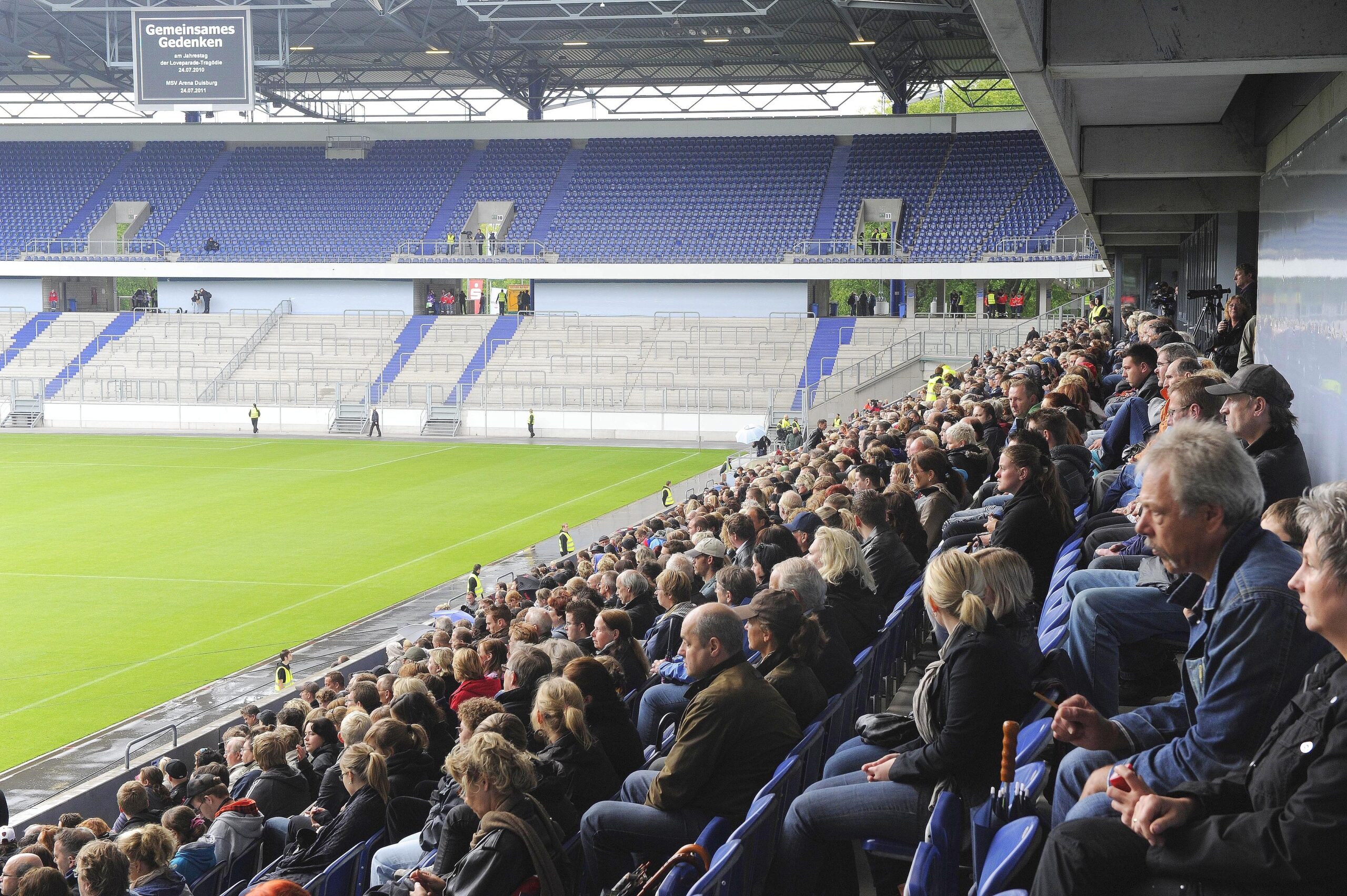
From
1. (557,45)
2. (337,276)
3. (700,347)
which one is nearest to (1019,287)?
(700,347)

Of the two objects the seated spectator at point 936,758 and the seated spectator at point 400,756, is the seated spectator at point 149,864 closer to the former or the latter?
the seated spectator at point 400,756

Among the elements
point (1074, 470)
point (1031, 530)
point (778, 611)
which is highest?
point (1074, 470)

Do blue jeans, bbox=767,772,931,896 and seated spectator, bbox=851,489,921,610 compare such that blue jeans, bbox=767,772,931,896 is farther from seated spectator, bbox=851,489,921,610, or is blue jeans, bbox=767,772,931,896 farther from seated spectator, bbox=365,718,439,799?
seated spectator, bbox=851,489,921,610

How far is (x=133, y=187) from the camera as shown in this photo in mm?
49844

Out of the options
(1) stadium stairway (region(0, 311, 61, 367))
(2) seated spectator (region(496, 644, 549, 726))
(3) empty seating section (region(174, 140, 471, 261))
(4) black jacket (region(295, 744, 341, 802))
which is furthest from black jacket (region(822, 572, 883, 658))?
(1) stadium stairway (region(0, 311, 61, 367))

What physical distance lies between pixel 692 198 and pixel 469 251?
28.6 feet

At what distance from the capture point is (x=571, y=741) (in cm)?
505

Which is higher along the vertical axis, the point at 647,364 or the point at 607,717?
the point at 647,364

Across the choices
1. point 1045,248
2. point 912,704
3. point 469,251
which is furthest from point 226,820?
point 469,251

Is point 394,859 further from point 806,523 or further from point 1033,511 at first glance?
point 806,523

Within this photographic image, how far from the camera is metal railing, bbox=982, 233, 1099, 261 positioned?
40438 millimetres

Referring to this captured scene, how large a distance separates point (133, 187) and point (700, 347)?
25.2m

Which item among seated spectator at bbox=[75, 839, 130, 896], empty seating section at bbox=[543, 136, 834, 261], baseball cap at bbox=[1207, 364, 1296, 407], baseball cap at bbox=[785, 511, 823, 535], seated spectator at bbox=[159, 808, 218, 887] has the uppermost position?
empty seating section at bbox=[543, 136, 834, 261]

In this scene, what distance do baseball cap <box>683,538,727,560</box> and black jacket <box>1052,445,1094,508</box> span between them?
238 cm
